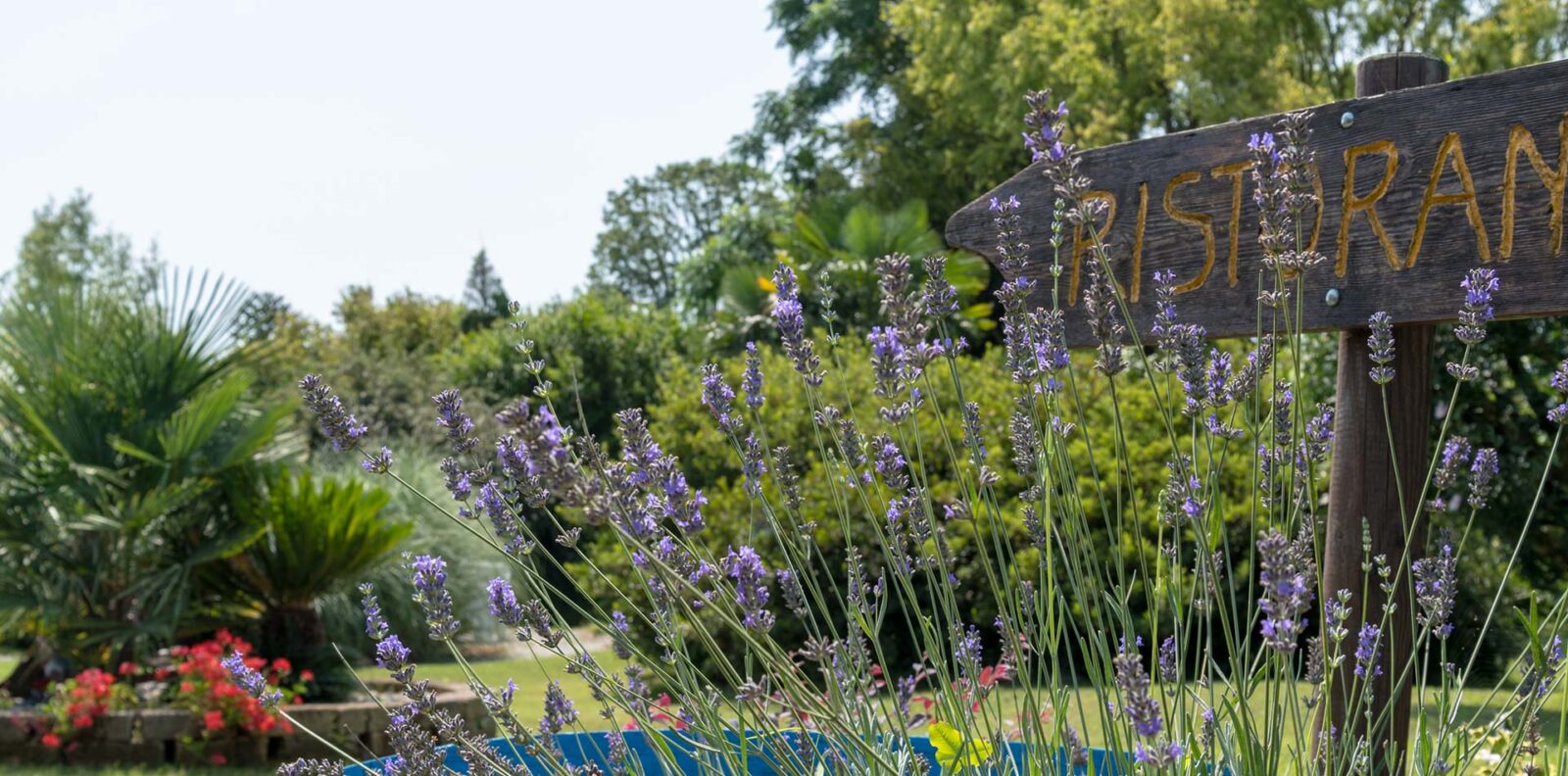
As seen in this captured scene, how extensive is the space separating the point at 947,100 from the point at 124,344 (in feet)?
50.7

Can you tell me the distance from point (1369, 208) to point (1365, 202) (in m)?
0.01

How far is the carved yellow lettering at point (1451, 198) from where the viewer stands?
215 centimetres

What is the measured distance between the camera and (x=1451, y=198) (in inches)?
86.0

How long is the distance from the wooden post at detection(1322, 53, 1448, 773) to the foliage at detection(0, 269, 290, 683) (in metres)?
5.87

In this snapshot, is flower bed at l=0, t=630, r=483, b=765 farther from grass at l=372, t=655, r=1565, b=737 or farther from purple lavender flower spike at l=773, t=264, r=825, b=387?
purple lavender flower spike at l=773, t=264, r=825, b=387

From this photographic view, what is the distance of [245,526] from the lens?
23.8 ft

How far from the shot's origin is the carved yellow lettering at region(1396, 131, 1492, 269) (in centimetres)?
215

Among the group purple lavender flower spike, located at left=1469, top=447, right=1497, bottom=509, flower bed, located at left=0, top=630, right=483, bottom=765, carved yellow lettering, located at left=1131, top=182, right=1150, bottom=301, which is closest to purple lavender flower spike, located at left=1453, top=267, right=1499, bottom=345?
purple lavender flower spike, located at left=1469, top=447, right=1497, bottom=509

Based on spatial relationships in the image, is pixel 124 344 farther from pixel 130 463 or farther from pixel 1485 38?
pixel 1485 38

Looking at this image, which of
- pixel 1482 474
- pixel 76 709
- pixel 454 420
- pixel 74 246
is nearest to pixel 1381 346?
pixel 1482 474

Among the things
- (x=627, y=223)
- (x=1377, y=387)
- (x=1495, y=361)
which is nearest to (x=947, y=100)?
(x=1495, y=361)

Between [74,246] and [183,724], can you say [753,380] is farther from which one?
[74,246]

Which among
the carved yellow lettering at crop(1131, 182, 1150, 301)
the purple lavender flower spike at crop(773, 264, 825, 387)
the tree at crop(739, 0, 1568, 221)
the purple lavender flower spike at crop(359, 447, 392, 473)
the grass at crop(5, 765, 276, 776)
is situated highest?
the tree at crop(739, 0, 1568, 221)

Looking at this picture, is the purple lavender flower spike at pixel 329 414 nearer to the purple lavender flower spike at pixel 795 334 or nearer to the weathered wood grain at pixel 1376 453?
the purple lavender flower spike at pixel 795 334
